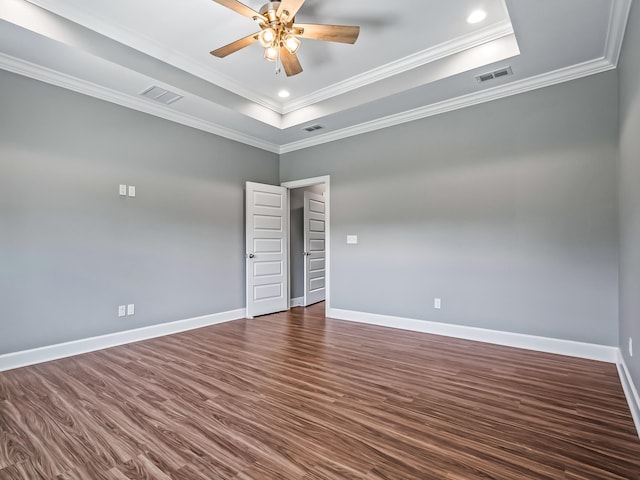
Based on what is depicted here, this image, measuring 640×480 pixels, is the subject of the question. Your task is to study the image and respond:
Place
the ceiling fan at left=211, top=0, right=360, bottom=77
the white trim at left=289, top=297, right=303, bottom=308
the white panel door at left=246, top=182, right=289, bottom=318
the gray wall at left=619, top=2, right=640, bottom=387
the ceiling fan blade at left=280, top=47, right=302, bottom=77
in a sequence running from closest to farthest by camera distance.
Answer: the gray wall at left=619, top=2, right=640, bottom=387 < the ceiling fan at left=211, top=0, right=360, bottom=77 < the ceiling fan blade at left=280, top=47, right=302, bottom=77 < the white panel door at left=246, top=182, right=289, bottom=318 < the white trim at left=289, top=297, right=303, bottom=308

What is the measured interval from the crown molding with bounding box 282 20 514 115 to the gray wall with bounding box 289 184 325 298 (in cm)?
187

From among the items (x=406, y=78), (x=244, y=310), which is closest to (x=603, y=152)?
(x=406, y=78)

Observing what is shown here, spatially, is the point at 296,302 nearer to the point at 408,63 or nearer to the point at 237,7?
the point at 408,63

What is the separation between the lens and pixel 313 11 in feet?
9.78

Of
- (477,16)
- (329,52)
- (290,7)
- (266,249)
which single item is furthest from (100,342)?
(477,16)

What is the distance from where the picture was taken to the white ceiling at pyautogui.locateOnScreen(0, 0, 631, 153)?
9.12 feet

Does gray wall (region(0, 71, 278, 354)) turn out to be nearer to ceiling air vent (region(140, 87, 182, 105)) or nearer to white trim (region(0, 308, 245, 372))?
white trim (region(0, 308, 245, 372))

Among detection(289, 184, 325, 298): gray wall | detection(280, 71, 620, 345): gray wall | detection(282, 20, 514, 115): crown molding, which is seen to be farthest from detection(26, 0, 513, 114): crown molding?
detection(289, 184, 325, 298): gray wall

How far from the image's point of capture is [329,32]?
273 centimetres

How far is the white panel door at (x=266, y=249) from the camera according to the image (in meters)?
5.24

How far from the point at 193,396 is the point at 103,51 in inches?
129

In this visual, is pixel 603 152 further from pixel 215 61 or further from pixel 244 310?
pixel 244 310

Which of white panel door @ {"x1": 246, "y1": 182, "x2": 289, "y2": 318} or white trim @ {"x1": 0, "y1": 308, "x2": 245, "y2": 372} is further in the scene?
white panel door @ {"x1": 246, "y1": 182, "x2": 289, "y2": 318}

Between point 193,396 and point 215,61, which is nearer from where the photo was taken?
point 193,396
